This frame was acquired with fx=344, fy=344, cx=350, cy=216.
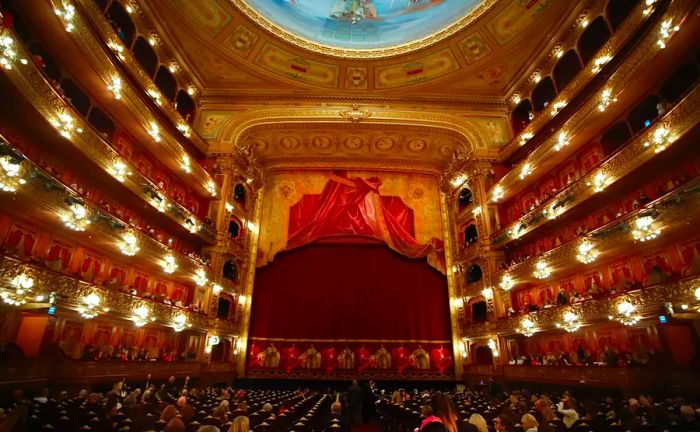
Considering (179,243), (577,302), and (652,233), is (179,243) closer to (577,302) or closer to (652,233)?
(577,302)

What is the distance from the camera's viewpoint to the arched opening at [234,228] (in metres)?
19.7

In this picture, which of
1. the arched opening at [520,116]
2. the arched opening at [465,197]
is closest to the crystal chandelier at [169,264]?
the arched opening at [465,197]

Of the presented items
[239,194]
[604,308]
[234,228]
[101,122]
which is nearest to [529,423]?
[604,308]

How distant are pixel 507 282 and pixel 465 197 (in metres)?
6.62

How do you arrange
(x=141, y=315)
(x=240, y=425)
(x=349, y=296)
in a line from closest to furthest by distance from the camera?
(x=240, y=425) < (x=141, y=315) < (x=349, y=296)

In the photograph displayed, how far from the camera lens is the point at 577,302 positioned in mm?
12219

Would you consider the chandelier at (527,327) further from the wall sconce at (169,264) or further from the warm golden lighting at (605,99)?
the wall sconce at (169,264)

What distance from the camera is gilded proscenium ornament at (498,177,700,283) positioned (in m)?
9.21

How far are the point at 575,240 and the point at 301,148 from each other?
16.3 m

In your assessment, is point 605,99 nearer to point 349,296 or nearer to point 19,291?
point 349,296

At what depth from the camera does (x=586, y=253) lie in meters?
12.4

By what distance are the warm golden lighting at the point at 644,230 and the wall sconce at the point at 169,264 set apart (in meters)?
16.7

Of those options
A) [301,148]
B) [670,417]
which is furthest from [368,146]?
[670,417]

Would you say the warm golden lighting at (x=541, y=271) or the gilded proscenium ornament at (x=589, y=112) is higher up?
the gilded proscenium ornament at (x=589, y=112)
